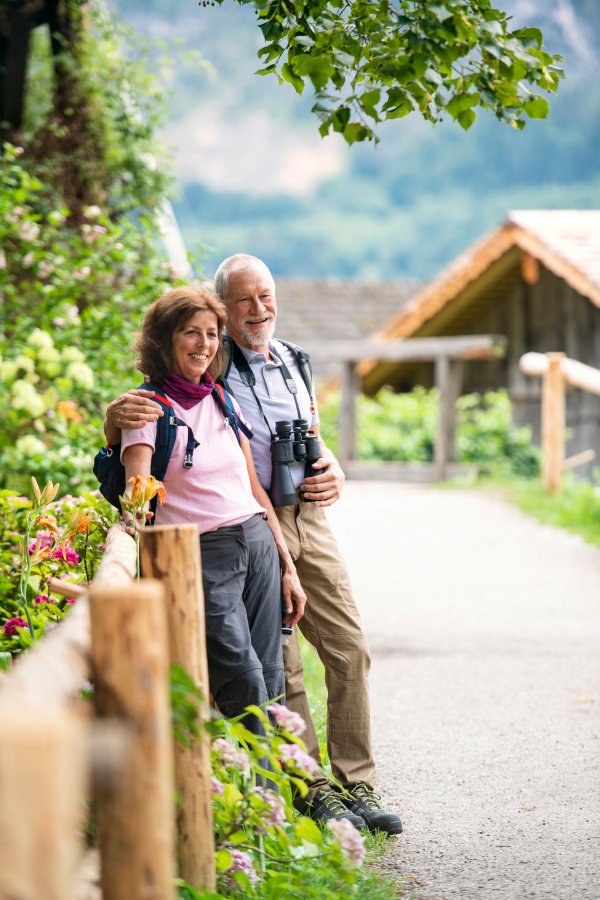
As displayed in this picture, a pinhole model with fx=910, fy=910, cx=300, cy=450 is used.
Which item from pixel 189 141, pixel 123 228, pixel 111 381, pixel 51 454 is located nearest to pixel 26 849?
pixel 51 454

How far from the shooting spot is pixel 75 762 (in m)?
1.17

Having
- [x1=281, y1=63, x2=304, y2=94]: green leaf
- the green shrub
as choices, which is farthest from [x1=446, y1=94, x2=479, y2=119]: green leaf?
the green shrub

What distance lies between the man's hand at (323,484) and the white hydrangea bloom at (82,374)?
2.17 m

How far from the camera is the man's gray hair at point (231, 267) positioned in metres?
3.06

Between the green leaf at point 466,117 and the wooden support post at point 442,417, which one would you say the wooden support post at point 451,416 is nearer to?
the wooden support post at point 442,417

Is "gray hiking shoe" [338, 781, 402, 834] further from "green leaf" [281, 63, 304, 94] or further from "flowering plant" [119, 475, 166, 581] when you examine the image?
"green leaf" [281, 63, 304, 94]

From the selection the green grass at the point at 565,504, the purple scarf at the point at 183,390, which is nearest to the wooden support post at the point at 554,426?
the green grass at the point at 565,504

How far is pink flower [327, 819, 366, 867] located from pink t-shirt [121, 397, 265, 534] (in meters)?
0.91

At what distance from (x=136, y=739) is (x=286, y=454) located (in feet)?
5.38

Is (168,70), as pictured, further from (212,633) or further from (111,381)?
(212,633)

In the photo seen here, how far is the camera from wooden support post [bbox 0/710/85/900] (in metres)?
1.11

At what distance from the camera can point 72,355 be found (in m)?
4.99

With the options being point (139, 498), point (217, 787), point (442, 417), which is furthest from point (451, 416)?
point (217, 787)

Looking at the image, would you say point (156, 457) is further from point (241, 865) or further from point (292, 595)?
point (241, 865)
